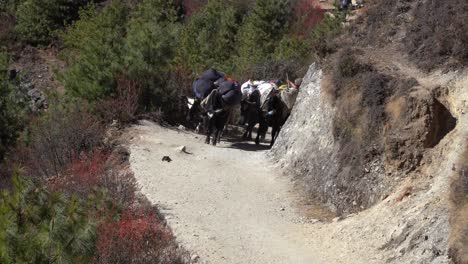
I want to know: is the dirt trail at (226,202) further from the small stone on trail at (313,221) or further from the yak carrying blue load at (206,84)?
the yak carrying blue load at (206,84)

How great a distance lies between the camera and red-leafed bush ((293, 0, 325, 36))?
3353cm

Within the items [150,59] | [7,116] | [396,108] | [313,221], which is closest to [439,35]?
[396,108]

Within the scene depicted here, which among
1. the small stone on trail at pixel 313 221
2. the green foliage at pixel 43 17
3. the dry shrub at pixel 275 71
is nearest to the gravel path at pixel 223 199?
the small stone on trail at pixel 313 221

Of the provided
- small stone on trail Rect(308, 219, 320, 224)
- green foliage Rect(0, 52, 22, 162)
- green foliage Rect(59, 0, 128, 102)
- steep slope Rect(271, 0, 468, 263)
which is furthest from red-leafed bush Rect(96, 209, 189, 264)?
green foliage Rect(59, 0, 128, 102)

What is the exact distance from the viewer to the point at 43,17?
3816 cm

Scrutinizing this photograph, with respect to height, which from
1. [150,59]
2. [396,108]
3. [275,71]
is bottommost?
[275,71]

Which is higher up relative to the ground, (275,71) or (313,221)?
(275,71)

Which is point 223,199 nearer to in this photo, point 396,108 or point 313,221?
point 313,221

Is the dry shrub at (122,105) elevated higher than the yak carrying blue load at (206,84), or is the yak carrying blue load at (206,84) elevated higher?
the yak carrying blue load at (206,84)

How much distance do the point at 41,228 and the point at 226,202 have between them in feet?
20.0

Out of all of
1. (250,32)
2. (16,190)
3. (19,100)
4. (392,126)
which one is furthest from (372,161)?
(250,32)

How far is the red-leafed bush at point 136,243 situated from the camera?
879 cm

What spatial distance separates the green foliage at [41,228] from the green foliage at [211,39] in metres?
19.4

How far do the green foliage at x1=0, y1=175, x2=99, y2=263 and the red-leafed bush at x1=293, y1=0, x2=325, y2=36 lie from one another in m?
26.6
